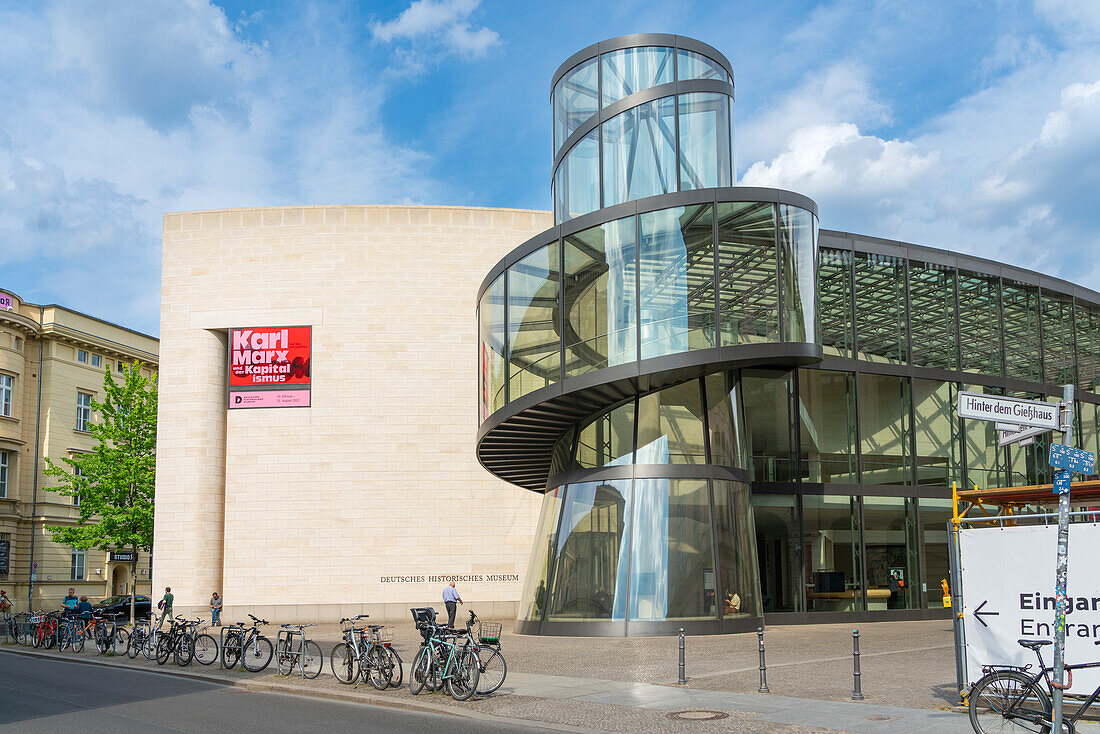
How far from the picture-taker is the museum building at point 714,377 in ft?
76.1

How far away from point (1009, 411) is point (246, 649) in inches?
588

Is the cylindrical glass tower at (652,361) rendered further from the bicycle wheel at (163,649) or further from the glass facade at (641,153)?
the bicycle wheel at (163,649)

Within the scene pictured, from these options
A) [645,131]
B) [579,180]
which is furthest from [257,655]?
[645,131]

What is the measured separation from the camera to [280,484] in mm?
38031

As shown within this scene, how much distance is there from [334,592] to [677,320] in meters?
20.8

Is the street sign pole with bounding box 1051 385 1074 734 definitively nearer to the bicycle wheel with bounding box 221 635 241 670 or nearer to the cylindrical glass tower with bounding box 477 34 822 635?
the cylindrical glass tower with bounding box 477 34 822 635

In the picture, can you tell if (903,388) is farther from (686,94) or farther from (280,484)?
(280,484)

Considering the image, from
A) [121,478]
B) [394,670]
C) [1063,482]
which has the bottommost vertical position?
[394,670]

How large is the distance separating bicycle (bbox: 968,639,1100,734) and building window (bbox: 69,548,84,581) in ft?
200

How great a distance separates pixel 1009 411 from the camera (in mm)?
8672

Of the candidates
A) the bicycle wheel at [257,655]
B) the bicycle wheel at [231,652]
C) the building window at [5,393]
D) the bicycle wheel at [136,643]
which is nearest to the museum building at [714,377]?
the bicycle wheel at [257,655]

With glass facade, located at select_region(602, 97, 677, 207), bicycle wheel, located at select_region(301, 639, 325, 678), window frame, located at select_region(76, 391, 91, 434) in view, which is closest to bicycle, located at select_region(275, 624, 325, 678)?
bicycle wheel, located at select_region(301, 639, 325, 678)

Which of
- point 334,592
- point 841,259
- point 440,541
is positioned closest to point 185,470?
point 334,592

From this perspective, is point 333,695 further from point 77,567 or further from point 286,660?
point 77,567
